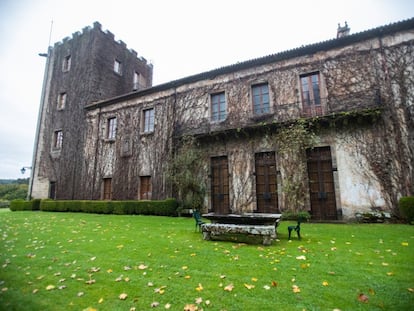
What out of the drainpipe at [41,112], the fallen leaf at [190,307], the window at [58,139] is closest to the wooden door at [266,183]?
the fallen leaf at [190,307]

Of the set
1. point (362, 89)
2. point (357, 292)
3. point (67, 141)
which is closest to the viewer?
point (357, 292)

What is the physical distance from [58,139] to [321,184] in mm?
20138

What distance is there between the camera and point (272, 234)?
5.17m

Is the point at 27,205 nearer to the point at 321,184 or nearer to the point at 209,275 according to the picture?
the point at 209,275

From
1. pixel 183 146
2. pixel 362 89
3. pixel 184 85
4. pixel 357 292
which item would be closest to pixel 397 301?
pixel 357 292

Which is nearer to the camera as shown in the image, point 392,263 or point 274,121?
point 392,263

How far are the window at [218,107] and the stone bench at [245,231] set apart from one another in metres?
7.78

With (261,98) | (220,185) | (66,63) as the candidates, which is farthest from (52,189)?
(261,98)

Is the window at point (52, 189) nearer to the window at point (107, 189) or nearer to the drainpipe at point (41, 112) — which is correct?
the drainpipe at point (41, 112)

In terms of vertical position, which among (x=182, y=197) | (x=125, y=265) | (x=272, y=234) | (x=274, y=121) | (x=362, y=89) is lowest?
(x=125, y=265)

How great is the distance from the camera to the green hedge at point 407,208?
7876 millimetres

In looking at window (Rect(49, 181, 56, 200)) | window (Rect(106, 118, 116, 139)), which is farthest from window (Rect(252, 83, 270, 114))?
window (Rect(49, 181, 56, 200))

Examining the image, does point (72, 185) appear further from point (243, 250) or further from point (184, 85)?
point (243, 250)

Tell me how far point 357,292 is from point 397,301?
0.39m
